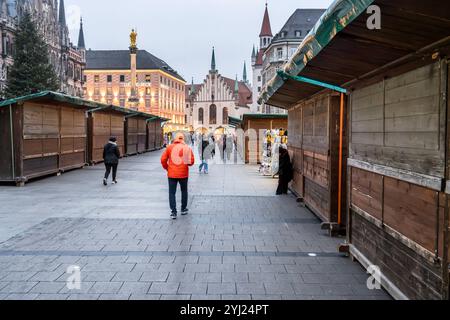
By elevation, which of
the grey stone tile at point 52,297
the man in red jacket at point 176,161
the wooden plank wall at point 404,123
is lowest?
the grey stone tile at point 52,297

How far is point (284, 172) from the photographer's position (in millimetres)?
14141

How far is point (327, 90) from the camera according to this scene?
8.89m

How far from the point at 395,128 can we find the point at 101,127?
77.5ft

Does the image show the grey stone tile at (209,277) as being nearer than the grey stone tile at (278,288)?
No

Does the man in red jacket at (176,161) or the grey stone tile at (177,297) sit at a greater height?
the man in red jacket at (176,161)

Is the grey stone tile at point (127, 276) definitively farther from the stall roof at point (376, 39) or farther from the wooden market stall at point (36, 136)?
the wooden market stall at point (36, 136)

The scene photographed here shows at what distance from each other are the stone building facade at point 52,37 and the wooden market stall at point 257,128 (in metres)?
35.0

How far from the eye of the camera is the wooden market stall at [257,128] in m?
27.3

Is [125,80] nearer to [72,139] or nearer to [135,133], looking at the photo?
[135,133]

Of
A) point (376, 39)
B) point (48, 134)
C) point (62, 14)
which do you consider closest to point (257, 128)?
point (48, 134)

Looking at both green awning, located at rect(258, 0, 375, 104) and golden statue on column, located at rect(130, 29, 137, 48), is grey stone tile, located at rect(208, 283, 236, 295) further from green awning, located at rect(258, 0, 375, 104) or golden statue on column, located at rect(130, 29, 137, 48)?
golden statue on column, located at rect(130, 29, 137, 48)

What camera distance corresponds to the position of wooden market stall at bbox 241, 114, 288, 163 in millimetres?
27297

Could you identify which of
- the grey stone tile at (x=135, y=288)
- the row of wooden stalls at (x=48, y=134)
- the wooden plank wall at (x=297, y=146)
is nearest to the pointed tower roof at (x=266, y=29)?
the row of wooden stalls at (x=48, y=134)
